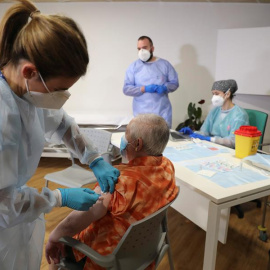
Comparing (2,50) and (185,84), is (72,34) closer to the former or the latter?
(2,50)

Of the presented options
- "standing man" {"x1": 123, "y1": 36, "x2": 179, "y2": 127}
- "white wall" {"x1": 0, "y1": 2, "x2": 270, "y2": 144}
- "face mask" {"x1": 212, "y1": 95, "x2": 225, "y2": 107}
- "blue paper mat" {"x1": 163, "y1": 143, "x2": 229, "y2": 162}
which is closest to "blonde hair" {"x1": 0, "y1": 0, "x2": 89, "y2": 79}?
"blue paper mat" {"x1": 163, "y1": 143, "x2": 229, "y2": 162}

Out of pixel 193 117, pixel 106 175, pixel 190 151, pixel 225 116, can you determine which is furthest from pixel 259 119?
pixel 106 175

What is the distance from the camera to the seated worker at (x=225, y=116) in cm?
221

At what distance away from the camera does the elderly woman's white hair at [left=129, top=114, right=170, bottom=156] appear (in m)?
1.13

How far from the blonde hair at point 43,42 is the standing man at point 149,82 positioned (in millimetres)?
2182

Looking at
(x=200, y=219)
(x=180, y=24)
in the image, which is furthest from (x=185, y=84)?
(x=200, y=219)

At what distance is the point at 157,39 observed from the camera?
376 centimetres

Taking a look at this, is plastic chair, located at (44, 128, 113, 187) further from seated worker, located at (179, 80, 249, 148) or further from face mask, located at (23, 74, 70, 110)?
face mask, located at (23, 74, 70, 110)

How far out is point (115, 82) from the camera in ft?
12.8

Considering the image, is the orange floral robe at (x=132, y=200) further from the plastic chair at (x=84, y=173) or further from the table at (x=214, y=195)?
the plastic chair at (x=84, y=173)

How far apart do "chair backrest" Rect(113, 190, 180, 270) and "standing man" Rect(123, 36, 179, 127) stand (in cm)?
205

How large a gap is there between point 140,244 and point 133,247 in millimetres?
31

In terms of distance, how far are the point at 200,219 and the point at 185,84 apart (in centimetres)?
256

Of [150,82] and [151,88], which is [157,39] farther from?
[151,88]
